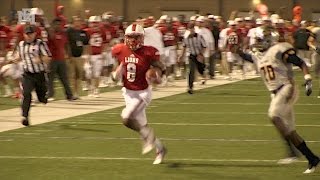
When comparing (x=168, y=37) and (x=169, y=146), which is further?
(x=168, y=37)

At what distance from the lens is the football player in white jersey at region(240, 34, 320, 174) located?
9.56m

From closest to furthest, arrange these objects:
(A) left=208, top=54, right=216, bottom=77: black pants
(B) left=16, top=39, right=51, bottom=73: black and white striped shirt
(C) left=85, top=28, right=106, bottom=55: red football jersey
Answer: (B) left=16, top=39, right=51, bottom=73: black and white striped shirt, (C) left=85, top=28, right=106, bottom=55: red football jersey, (A) left=208, top=54, right=216, bottom=77: black pants

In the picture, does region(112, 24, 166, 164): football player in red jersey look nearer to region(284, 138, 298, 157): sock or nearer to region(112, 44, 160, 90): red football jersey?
region(112, 44, 160, 90): red football jersey

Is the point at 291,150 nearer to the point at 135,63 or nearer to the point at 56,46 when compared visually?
the point at 135,63

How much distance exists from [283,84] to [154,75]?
152 centimetres

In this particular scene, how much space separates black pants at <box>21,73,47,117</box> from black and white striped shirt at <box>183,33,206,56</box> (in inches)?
250

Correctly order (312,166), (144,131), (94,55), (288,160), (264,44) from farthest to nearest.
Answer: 1. (94,55)
2. (144,131)
3. (288,160)
4. (264,44)
5. (312,166)

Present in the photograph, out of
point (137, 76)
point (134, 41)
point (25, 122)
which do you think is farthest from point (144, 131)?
point (25, 122)

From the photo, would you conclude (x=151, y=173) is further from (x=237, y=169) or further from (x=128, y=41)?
(x=128, y=41)

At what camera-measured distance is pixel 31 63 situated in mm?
14617

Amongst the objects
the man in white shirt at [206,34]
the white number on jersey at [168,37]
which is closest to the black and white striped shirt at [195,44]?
the man in white shirt at [206,34]

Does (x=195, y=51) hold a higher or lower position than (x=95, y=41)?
lower

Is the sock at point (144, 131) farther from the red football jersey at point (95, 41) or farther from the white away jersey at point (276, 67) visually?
the red football jersey at point (95, 41)

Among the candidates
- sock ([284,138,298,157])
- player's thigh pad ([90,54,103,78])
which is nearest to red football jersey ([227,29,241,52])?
→ player's thigh pad ([90,54,103,78])
